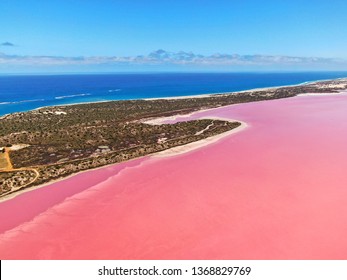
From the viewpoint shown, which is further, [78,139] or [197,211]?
[78,139]

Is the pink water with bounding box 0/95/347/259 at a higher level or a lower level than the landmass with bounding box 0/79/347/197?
lower

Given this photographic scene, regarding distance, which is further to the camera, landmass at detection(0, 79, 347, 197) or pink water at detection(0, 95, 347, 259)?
landmass at detection(0, 79, 347, 197)

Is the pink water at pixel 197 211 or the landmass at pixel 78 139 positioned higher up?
the landmass at pixel 78 139

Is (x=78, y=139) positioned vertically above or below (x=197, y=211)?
above

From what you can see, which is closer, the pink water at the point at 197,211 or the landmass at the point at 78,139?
the pink water at the point at 197,211

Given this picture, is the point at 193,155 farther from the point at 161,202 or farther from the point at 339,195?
→ the point at 339,195
